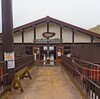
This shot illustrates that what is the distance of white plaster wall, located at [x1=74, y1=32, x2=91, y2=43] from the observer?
29994 millimetres

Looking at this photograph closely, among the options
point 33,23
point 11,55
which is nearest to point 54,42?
point 33,23

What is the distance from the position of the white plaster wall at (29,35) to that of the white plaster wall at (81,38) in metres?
5.57

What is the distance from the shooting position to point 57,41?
99.2ft

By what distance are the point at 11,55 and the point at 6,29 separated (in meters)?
0.99

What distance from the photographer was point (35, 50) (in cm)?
3066

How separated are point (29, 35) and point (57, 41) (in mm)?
3624

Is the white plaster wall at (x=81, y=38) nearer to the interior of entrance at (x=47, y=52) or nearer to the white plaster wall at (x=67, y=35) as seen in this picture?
the white plaster wall at (x=67, y=35)

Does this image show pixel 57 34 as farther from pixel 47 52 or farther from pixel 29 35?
pixel 29 35

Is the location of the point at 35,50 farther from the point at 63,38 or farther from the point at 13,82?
the point at 13,82

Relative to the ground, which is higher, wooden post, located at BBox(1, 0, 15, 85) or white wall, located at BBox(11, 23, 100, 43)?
white wall, located at BBox(11, 23, 100, 43)

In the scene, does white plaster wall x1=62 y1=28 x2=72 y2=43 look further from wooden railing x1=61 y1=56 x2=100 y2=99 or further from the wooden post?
the wooden post

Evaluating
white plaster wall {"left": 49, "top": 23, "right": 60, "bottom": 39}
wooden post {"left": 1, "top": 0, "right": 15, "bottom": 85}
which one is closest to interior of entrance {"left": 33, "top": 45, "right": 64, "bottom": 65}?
white plaster wall {"left": 49, "top": 23, "right": 60, "bottom": 39}

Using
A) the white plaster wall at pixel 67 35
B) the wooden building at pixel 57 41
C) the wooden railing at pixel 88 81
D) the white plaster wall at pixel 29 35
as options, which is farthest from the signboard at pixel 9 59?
the white plaster wall at pixel 67 35

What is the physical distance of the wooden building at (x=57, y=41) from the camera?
29844 mm
